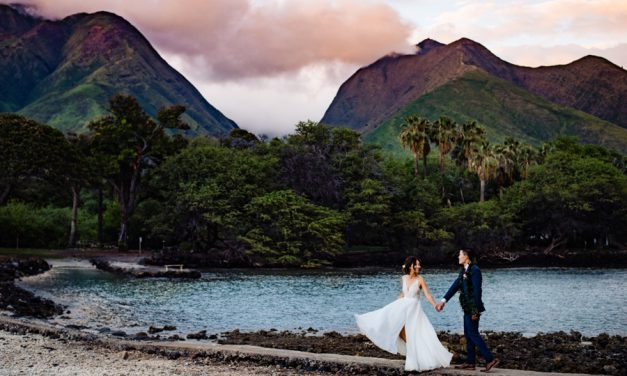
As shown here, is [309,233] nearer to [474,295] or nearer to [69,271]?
[69,271]

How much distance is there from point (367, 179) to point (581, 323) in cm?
5218

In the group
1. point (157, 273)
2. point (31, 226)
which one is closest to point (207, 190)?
point (157, 273)

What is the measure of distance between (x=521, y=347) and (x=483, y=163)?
70.4 meters

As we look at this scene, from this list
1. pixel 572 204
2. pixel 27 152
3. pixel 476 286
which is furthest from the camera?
pixel 572 204

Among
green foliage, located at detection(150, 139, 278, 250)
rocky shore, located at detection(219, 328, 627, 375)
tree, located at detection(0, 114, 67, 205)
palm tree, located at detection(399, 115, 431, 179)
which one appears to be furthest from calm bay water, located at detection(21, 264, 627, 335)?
palm tree, located at detection(399, 115, 431, 179)

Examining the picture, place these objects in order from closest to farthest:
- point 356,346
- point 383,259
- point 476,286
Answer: point 476,286
point 356,346
point 383,259

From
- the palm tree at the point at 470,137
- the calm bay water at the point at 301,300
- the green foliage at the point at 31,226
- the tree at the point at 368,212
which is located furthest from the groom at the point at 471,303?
the palm tree at the point at 470,137

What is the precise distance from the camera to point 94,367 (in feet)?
48.3

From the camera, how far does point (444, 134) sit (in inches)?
3718

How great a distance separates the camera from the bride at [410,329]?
13073 millimetres

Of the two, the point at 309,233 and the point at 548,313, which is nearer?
the point at 548,313

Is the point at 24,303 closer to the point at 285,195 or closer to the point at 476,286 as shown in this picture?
the point at 476,286

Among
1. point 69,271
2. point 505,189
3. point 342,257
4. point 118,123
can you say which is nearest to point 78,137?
point 118,123

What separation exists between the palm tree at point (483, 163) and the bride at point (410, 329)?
7797 centimetres
